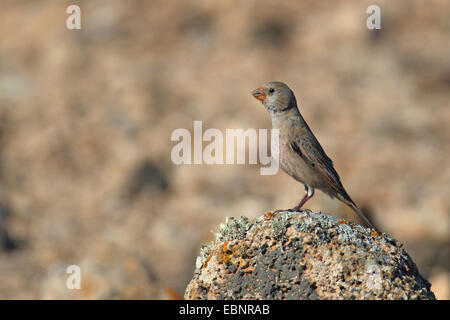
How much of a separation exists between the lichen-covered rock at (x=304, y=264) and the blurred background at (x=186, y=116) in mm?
8461

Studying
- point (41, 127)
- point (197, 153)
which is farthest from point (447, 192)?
point (41, 127)

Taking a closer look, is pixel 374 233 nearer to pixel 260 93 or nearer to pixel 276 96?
pixel 276 96

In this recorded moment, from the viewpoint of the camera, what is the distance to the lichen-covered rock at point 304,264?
643cm

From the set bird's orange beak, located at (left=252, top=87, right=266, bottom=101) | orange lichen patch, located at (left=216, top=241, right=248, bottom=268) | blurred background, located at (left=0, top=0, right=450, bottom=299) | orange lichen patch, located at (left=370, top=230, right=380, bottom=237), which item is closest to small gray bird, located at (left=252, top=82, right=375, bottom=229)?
bird's orange beak, located at (left=252, top=87, right=266, bottom=101)

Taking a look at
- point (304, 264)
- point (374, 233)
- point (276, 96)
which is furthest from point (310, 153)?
point (304, 264)

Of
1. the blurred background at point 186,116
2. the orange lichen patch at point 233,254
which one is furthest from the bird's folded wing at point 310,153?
the blurred background at point 186,116

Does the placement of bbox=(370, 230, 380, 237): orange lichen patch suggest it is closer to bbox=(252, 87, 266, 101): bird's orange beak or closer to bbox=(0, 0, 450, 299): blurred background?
bbox=(252, 87, 266, 101): bird's orange beak

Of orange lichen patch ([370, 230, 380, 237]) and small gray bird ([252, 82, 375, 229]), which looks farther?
small gray bird ([252, 82, 375, 229])

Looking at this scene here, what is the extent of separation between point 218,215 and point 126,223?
9.55 feet

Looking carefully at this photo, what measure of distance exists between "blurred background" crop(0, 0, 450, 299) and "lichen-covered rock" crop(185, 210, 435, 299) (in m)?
8.46

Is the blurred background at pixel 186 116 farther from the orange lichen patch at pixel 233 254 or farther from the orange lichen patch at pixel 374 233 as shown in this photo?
the orange lichen patch at pixel 233 254

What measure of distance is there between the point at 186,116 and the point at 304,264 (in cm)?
2188

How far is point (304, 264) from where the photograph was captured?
658 centimetres

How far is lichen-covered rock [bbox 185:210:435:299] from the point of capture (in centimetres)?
643
